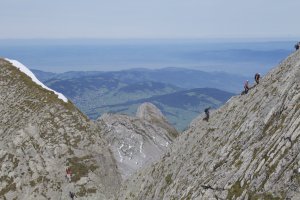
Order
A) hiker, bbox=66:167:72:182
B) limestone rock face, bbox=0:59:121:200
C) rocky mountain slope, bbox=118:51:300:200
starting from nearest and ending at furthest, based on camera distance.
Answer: rocky mountain slope, bbox=118:51:300:200
hiker, bbox=66:167:72:182
limestone rock face, bbox=0:59:121:200

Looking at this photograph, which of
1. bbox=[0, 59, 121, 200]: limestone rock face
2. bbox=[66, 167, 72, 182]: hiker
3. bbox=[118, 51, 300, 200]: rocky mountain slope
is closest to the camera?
bbox=[118, 51, 300, 200]: rocky mountain slope

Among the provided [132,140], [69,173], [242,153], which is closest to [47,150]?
[69,173]

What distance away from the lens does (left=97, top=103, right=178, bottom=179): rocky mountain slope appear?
7064cm

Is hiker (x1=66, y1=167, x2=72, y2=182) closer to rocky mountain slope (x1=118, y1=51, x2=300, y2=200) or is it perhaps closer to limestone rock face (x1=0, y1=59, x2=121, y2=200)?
limestone rock face (x1=0, y1=59, x2=121, y2=200)

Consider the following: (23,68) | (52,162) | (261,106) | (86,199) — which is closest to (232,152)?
(261,106)

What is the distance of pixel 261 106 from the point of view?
129 ft

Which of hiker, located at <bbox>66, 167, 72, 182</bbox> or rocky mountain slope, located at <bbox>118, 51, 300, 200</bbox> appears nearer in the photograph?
rocky mountain slope, located at <bbox>118, 51, 300, 200</bbox>

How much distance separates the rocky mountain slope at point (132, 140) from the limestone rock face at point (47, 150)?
2203 mm

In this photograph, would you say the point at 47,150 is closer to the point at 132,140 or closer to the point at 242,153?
the point at 132,140

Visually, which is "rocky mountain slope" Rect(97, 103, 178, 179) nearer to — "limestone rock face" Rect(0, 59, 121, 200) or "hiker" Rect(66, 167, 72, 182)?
"limestone rock face" Rect(0, 59, 121, 200)

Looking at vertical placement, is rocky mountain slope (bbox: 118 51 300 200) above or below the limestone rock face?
above

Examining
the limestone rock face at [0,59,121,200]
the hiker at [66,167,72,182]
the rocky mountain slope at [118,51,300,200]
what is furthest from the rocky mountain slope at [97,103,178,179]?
the rocky mountain slope at [118,51,300,200]

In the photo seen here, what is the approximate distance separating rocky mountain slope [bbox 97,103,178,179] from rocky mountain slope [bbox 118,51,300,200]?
14179mm

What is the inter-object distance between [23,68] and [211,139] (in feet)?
190
